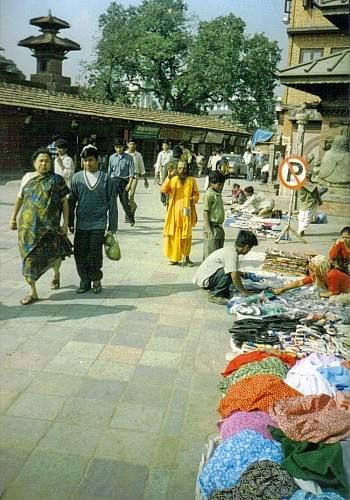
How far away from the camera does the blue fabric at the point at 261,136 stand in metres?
22.8

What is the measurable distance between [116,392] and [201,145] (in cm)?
2258

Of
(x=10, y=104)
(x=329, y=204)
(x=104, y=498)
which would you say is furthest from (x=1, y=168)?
(x=104, y=498)

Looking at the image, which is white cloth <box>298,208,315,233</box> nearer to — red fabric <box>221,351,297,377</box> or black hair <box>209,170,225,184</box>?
black hair <box>209,170,225,184</box>

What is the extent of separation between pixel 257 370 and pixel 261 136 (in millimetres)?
21273

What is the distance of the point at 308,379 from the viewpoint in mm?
2943

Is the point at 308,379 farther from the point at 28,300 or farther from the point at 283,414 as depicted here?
the point at 28,300

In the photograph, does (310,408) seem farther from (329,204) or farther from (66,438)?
(329,204)

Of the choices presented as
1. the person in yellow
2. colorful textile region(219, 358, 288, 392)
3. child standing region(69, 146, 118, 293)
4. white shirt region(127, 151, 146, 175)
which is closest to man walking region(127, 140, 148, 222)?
white shirt region(127, 151, 146, 175)

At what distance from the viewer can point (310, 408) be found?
8.25ft

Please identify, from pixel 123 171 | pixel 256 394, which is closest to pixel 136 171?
pixel 123 171

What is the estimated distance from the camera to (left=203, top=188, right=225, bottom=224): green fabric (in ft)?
18.6

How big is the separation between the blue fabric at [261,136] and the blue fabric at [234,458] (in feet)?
70.2

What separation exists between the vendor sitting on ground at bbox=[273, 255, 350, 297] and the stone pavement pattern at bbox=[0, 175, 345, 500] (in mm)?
868

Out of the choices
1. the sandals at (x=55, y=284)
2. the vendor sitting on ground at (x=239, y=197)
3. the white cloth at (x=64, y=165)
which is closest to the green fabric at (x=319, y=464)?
the sandals at (x=55, y=284)
